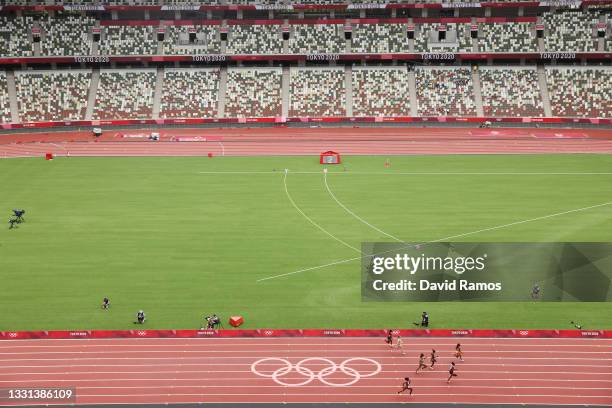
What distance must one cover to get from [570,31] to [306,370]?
72.1 meters

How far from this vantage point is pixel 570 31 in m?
89.6

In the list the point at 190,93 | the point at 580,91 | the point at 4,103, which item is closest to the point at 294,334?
the point at 190,93

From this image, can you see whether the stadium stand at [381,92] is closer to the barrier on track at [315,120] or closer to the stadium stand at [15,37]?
the barrier on track at [315,120]

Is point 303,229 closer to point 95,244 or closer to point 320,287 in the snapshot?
point 320,287

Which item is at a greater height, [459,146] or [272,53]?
[272,53]

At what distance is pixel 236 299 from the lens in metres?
37.2

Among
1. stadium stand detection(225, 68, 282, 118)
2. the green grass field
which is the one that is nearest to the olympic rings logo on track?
the green grass field

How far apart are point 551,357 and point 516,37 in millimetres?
65788

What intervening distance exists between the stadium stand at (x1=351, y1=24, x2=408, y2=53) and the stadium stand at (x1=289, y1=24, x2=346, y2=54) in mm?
1899

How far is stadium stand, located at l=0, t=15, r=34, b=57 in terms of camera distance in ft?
287

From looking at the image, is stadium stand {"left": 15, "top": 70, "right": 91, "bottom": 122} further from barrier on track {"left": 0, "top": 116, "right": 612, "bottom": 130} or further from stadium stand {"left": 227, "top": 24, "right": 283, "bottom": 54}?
stadium stand {"left": 227, "top": 24, "right": 283, "bottom": 54}

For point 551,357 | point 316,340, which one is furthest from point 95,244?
point 551,357

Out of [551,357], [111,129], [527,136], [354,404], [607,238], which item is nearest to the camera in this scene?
[354,404]

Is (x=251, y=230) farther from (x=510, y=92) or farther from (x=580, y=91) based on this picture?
(x=580, y=91)
